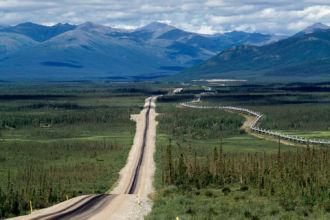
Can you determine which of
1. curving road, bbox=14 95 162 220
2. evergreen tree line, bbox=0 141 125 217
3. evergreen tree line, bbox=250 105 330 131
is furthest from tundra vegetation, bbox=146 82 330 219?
evergreen tree line, bbox=250 105 330 131

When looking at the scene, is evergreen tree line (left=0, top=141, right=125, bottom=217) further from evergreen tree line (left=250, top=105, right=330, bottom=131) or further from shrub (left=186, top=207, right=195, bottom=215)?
evergreen tree line (left=250, top=105, right=330, bottom=131)

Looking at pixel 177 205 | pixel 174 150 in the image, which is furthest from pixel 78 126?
pixel 177 205

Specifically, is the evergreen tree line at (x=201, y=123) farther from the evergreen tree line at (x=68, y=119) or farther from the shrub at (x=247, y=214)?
the shrub at (x=247, y=214)

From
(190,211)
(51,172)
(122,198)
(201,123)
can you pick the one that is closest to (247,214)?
(190,211)

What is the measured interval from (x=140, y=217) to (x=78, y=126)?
11623cm

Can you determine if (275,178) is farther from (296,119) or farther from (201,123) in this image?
(296,119)

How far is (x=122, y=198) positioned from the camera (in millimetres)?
56062

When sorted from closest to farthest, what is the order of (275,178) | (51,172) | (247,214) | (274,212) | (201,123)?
(247,214), (274,212), (275,178), (51,172), (201,123)

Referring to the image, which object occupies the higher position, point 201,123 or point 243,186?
point 201,123

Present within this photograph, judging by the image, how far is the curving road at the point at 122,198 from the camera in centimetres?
4812

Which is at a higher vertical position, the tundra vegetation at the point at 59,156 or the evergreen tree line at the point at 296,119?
the evergreen tree line at the point at 296,119

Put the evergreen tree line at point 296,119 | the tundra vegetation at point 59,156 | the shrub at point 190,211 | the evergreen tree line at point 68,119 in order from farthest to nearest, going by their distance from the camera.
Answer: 1. the evergreen tree line at point 68,119
2. the evergreen tree line at point 296,119
3. the tundra vegetation at point 59,156
4. the shrub at point 190,211

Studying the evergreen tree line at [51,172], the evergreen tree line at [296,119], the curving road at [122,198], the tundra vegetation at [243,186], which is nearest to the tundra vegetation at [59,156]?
the evergreen tree line at [51,172]

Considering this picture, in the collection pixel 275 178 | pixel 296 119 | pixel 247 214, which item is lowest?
pixel 247 214
